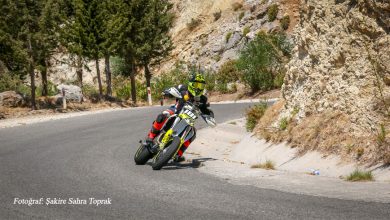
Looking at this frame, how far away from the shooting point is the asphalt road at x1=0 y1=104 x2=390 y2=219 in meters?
5.99

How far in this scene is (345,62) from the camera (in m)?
10.3

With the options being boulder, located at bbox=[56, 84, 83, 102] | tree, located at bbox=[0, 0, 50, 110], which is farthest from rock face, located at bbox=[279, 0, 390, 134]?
boulder, located at bbox=[56, 84, 83, 102]

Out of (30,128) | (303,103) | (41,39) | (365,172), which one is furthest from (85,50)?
(365,172)

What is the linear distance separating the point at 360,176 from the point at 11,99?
23626 millimetres

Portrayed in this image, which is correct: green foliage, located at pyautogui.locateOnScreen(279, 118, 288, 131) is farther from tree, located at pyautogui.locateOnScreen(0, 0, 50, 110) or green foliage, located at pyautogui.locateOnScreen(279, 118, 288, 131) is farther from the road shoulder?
tree, located at pyautogui.locateOnScreen(0, 0, 50, 110)

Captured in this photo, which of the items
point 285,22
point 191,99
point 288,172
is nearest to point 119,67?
point 285,22

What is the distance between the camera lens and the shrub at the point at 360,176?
760cm

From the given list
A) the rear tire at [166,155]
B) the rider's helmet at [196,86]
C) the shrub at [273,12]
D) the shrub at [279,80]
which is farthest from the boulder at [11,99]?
the shrub at [273,12]

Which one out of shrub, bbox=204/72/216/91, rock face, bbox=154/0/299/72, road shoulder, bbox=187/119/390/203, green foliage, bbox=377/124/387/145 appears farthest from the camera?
rock face, bbox=154/0/299/72

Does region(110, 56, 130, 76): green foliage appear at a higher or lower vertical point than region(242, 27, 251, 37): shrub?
lower

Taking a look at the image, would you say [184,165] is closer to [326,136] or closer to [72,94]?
[326,136]

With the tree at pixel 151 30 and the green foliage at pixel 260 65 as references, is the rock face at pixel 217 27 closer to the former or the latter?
the tree at pixel 151 30

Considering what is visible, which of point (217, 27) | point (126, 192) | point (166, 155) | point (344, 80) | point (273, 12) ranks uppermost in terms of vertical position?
point (273, 12)

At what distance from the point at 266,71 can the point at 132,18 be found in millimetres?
12441
